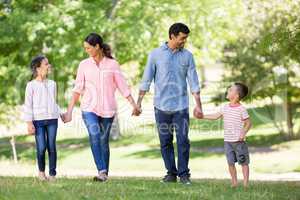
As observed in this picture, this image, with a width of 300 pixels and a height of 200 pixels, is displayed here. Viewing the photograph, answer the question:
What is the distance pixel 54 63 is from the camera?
28859mm

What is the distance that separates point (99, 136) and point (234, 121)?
78.5 inches

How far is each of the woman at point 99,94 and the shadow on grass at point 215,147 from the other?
1691 centimetres

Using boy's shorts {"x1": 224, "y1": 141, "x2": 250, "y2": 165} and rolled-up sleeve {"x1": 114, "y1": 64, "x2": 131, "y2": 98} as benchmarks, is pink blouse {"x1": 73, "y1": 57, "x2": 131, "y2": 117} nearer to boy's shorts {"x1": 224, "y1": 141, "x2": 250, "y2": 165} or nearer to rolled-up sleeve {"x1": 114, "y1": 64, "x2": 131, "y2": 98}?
rolled-up sleeve {"x1": 114, "y1": 64, "x2": 131, "y2": 98}

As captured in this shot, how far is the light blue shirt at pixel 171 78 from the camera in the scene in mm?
10297

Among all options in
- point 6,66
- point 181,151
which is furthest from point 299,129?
point 181,151

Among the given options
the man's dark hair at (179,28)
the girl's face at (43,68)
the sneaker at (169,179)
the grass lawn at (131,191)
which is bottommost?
the sneaker at (169,179)

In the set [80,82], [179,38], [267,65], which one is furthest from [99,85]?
[267,65]

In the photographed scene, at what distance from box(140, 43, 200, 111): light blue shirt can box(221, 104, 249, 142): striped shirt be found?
2.38 feet

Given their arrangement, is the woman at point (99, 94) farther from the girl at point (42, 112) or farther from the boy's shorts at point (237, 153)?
the boy's shorts at point (237, 153)

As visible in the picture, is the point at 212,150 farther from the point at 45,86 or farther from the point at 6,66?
the point at 45,86

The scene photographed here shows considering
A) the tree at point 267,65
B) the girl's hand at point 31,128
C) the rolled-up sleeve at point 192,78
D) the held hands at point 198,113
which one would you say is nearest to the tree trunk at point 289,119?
the tree at point 267,65

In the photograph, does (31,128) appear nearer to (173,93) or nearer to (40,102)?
(40,102)

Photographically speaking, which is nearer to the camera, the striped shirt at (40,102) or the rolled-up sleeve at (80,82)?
the striped shirt at (40,102)

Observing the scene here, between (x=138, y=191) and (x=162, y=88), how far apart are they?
7.04ft
